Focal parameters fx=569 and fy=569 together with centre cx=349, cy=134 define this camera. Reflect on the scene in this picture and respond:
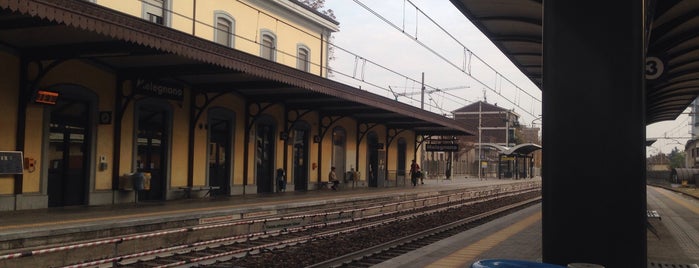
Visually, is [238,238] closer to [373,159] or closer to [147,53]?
[147,53]

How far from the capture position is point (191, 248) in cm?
1004

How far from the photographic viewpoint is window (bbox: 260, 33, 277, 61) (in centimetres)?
2316

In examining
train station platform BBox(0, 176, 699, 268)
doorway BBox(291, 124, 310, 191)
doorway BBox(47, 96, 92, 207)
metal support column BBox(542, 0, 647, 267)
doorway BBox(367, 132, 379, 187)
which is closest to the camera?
metal support column BBox(542, 0, 647, 267)

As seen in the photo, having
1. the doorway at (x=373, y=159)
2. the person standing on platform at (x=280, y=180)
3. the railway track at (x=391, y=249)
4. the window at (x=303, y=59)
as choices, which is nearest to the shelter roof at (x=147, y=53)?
the person standing on platform at (x=280, y=180)

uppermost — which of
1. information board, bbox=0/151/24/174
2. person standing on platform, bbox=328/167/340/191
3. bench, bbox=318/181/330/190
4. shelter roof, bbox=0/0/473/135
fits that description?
shelter roof, bbox=0/0/473/135

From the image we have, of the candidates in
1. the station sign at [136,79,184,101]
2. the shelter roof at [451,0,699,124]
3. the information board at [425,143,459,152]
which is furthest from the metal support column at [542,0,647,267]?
the information board at [425,143,459,152]

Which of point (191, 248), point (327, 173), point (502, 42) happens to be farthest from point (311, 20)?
point (191, 248)

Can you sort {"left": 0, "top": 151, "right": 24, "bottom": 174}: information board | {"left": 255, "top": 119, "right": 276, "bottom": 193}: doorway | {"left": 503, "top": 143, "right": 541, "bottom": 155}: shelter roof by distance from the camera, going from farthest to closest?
{"left": 503, "top": 143, "right": 541, "bottom": 155}: shelter roof, {"left": 255, "top": 119, "right": 276, "bottom": 193}: doorway, {"left": 0, "top": 151, "right": 24, "bottom": 174}: information board

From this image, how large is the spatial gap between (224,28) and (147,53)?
29.1 feet

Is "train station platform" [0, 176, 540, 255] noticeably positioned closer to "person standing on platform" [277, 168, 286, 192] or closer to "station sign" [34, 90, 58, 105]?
"station sign" [34, 90, 58, 105]

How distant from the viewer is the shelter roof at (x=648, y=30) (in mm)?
9359

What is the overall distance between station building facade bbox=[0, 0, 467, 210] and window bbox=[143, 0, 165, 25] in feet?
0.12

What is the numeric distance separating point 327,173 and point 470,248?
1595cm

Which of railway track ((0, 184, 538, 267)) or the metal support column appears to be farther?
railway track ((0, 184, 538, 267))
